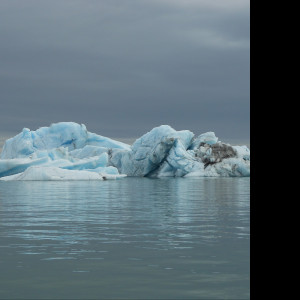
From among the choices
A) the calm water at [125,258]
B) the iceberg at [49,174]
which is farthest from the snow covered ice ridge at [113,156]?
the calm water at [125,258]

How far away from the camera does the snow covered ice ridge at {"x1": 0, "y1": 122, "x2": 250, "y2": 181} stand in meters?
42.2

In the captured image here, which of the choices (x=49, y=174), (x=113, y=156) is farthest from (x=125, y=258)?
(x=113, y=156)

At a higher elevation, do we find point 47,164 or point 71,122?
point 71,122

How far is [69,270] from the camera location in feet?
18.0

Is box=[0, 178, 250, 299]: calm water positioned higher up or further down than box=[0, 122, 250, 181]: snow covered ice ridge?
further down

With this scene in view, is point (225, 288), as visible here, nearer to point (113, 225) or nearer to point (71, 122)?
point (113, 225)

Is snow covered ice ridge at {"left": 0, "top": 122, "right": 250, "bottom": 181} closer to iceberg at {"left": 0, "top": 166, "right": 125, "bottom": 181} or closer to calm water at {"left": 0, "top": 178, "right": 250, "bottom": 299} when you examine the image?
iceberg at {"left": 0, "top": 166, "right": 125, "bottom": 181}

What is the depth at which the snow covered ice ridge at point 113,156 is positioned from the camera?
42156mm

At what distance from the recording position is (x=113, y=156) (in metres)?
52.6

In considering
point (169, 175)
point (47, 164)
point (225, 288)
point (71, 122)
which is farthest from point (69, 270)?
point (71, 122)

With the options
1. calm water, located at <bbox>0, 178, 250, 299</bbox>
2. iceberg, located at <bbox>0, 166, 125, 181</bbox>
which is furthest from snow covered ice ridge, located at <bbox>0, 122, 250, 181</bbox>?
calm water, located at <bbox>0, 178, 250, 299</bbox>

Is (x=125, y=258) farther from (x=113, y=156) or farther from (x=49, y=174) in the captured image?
(x=113, y=156)

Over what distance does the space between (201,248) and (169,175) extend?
1695 inches

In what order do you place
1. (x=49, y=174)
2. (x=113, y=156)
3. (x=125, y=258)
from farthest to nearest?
(x=113, y=156) < (x=49, y=174) < (x=125, y=258)
